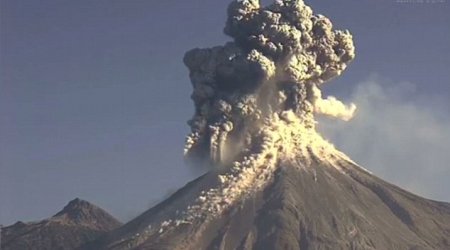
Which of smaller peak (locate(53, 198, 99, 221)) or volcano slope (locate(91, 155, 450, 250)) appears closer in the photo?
volcano slope (locate(91, 155, 450, 250))

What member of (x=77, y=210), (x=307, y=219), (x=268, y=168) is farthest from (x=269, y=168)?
(x=77, y=210)

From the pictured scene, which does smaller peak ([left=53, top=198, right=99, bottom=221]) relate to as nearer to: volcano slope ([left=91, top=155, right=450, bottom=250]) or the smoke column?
volcano slope ([left=91, top=155, right=450, bottom=250])

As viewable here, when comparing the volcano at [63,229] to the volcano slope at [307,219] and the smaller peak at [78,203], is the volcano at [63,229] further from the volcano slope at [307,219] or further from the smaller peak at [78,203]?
the volcano slope at [307,219]

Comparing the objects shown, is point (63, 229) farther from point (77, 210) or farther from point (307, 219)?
point (307, 219)

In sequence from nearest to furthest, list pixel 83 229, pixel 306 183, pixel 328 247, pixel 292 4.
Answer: pixel 328 247 → pixel 292 4 → pixel 306 183 → pixel 83 229

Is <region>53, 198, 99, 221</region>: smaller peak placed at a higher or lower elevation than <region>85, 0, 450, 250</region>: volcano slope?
higher

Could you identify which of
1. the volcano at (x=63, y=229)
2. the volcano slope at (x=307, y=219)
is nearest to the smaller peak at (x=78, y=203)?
the volcano at (x=63, y=229)

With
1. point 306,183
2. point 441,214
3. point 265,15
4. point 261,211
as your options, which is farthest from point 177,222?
point 441,214

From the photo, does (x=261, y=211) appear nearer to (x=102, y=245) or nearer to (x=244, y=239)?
(x=244, y=239)

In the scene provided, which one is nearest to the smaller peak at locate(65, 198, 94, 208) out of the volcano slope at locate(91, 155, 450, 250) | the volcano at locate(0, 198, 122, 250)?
the volcano at locate(0, 198, 122, 250)

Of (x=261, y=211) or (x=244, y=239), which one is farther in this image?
(x=261, y=211)
